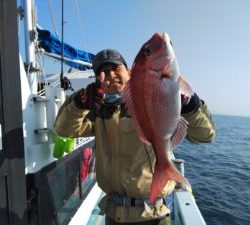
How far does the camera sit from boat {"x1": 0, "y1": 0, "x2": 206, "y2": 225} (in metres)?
2.66

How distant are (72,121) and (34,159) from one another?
3.57ft

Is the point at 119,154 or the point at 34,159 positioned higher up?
the point at 119,154

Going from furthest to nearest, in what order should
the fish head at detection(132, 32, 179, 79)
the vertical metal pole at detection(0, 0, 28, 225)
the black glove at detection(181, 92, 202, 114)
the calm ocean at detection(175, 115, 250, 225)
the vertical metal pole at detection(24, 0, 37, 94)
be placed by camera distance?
the calm ocean at detection(175, 115, 250, 225) < the vertical metal pole at detection(24, 0, 37, 94) < the vertical metal pole at detection(0, 0, 28, 225) < the black glove at detection(181, 92, 202, 114) < the fish head at detection(132, 32, 179, 79)

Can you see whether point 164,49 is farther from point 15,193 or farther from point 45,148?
Answer: point 45,148

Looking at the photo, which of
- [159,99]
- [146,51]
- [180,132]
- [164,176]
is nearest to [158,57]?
[146,51]

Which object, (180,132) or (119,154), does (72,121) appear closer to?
(119,154)

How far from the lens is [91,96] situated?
2514 millimetres

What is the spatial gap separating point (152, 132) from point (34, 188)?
5.76ft

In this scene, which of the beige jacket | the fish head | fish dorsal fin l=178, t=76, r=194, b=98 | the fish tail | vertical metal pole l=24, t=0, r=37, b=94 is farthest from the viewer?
vertical metal pole l=24, t=0, r=37, b=94

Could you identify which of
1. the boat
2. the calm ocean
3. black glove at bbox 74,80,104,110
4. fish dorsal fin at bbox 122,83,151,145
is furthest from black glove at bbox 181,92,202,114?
the calm ocean

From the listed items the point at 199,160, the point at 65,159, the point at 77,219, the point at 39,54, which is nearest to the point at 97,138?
the point at 65,159

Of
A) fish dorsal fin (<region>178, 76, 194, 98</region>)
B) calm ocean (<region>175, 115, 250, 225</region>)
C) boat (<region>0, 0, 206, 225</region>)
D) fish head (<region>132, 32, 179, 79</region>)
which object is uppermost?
fish head (<region>132, 32, 179, 79</region>)

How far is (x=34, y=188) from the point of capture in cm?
349

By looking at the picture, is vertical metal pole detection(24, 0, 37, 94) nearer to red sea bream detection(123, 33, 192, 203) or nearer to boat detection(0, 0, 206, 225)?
boat detection(0, 0, 206, 225)
